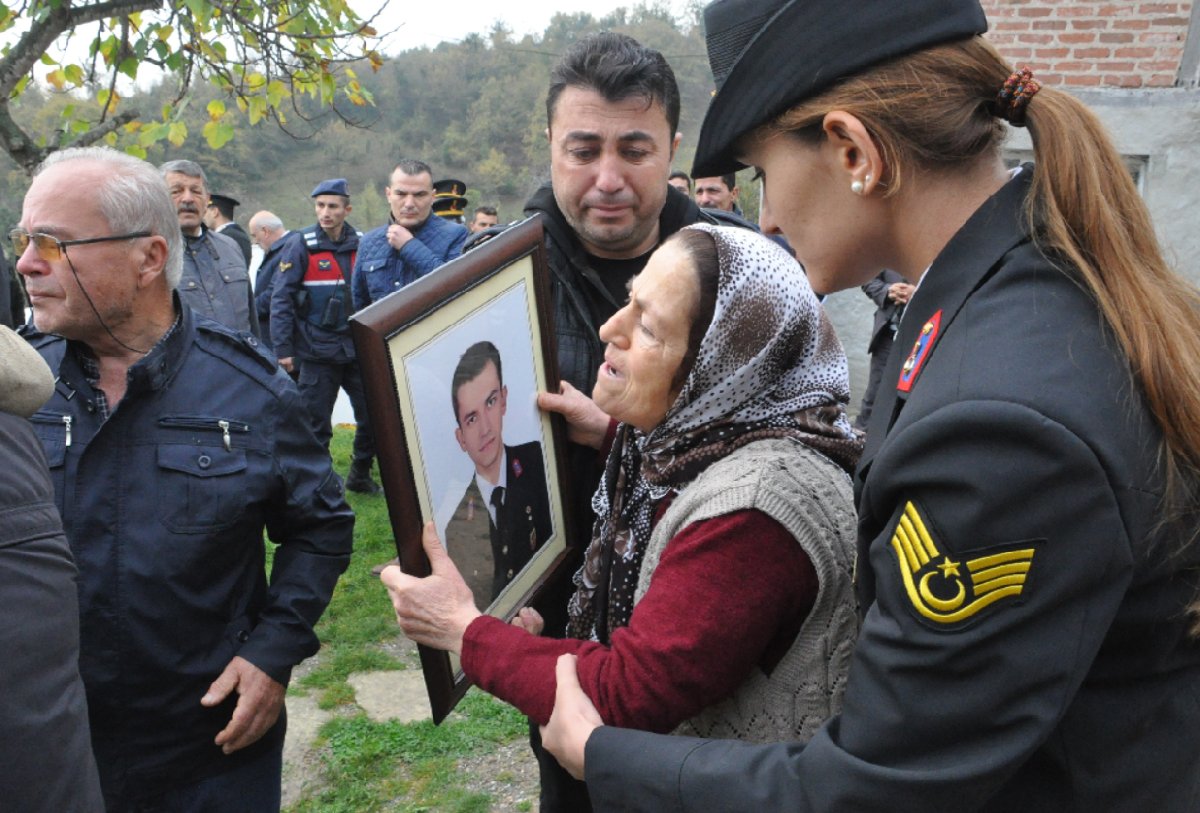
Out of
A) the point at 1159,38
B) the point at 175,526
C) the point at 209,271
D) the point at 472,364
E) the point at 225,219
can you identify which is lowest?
the point at 175,526

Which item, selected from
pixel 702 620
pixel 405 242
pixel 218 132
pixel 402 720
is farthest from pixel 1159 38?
pixel 702 620

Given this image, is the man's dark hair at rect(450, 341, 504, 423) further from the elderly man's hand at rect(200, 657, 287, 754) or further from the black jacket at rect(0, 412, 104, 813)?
the elderly man's hand at rect(200, 657, 287, 754)

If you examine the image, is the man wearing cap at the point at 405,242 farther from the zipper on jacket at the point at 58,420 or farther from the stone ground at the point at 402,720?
the zipper on jacket at the point at 58,420

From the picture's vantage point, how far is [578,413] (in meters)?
1.98

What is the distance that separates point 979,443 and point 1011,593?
15cm

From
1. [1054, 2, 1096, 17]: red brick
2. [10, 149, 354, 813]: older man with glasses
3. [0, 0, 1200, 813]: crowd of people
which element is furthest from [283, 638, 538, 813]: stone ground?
[1054, 2, 1096, 17]: red brick

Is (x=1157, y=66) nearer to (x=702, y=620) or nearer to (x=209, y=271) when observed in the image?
(x=209, y=271)

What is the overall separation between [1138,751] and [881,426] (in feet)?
1.55

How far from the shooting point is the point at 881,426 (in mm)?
1185

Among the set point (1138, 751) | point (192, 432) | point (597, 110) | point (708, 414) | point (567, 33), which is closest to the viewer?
point (1138, 751)

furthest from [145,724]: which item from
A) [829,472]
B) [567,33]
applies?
[567,33]

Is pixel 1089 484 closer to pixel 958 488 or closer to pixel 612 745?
pixel 958 488

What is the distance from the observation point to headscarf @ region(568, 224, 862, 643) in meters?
1.44

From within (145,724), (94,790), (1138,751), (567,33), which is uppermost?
(567,33)
